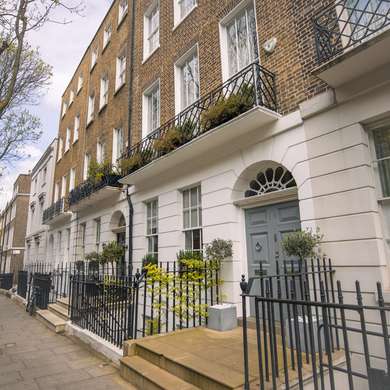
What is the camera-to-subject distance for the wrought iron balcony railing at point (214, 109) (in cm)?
609

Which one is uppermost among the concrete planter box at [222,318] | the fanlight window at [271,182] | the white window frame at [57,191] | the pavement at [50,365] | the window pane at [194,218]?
the white window frame at [57,191]

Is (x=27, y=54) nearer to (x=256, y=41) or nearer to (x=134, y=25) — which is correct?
(x=134, y=25)

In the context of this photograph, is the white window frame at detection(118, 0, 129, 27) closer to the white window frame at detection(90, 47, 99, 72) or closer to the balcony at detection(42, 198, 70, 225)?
the white window frame at detection(90, 47, 99, 72)

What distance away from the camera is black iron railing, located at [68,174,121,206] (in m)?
11.3

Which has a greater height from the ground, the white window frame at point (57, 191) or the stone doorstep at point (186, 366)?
the white window frame at point (57, 191)

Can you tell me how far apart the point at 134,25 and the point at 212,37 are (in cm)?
610

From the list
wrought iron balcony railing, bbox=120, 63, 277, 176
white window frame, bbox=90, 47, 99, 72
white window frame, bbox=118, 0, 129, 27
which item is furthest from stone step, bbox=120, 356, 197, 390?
white window frame, bbox=90, 47, 99, 72

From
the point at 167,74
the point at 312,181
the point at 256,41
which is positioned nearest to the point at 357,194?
the point at 312,181

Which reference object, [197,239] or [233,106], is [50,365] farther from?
[233,106]

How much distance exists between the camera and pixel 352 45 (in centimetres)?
422

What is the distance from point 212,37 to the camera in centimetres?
794

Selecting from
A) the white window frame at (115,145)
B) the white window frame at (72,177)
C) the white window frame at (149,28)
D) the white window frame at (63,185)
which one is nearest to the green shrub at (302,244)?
the white window frame at (149,28)

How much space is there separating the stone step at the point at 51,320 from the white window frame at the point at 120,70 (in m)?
9.09

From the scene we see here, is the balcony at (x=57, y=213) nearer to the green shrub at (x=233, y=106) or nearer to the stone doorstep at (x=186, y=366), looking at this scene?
the green shrub at (x=233, y=106)
